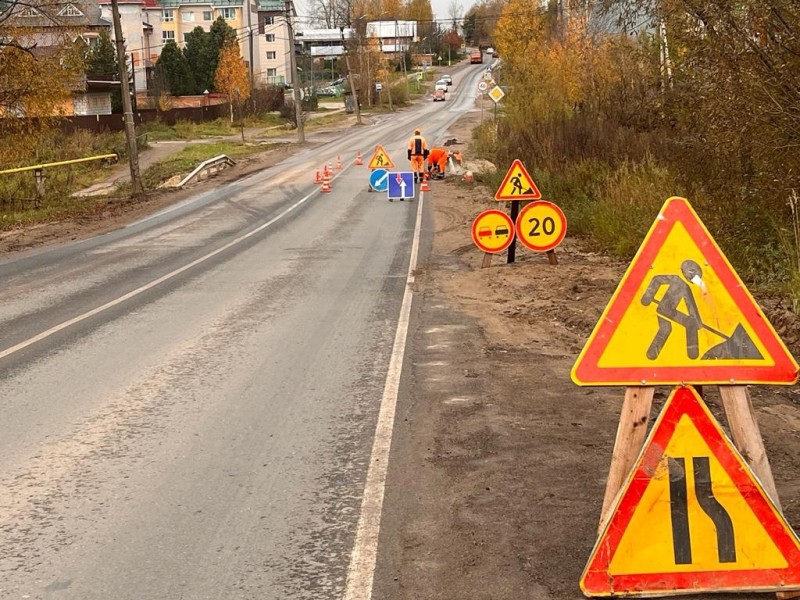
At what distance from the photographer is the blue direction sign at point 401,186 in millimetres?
27578

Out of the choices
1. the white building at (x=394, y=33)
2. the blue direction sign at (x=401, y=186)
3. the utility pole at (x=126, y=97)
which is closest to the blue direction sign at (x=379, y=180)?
the blue direction sign at (x=401, y=186)

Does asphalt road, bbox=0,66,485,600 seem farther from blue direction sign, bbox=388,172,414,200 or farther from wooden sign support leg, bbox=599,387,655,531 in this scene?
blue direction sign, bbox=388,172,414,200

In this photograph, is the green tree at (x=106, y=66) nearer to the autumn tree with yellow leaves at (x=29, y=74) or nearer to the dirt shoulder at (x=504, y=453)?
the autumn tree with yellow leaves at (x=29, y=74)

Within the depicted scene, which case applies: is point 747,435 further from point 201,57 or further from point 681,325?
point 201,57

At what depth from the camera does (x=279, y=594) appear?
433cm

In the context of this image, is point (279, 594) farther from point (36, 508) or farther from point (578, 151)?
point (578, 151)

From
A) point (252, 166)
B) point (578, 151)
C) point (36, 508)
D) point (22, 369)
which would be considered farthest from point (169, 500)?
point (252, 166)

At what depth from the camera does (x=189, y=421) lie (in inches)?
275

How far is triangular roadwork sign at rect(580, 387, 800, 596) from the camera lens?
4125 millimetres

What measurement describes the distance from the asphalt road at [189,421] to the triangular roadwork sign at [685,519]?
1222 millimetres

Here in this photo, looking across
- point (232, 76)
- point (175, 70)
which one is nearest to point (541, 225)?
point (232, 76)

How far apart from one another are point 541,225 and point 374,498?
Result: 348 inches

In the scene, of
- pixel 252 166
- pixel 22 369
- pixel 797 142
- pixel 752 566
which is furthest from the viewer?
pixel 252 166

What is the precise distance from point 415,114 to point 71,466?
8458 cm
